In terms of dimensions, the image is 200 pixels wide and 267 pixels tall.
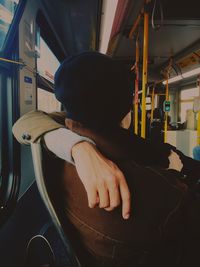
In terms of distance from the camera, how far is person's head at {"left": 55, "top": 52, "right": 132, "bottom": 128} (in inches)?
31.5

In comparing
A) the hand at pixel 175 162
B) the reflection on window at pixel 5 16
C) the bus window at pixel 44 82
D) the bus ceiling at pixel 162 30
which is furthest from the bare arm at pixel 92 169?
the bus window at pixel 44 82

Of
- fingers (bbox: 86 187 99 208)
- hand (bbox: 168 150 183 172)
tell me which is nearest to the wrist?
fingers (bbox: 86 187 99 208)

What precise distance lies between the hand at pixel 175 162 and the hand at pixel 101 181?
50 cm

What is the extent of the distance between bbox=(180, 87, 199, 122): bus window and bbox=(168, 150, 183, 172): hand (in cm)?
959

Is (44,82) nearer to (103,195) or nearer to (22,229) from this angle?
(22,229)

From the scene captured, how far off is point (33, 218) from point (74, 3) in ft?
9.70

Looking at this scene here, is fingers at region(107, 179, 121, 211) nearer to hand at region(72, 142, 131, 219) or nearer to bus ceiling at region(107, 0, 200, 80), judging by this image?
hand at region(72, 142, 131, 219)

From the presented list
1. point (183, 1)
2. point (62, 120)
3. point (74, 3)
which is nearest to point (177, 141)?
point (183, 1)

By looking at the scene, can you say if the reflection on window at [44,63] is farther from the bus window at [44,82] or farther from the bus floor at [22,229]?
the bus floor at [22,229]

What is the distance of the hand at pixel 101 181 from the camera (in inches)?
26.3

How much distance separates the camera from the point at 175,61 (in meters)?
7.79

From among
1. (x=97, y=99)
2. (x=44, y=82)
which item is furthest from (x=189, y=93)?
(x=97, y=99)

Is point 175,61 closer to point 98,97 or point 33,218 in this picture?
point 33,218

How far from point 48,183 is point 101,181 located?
0.25m
